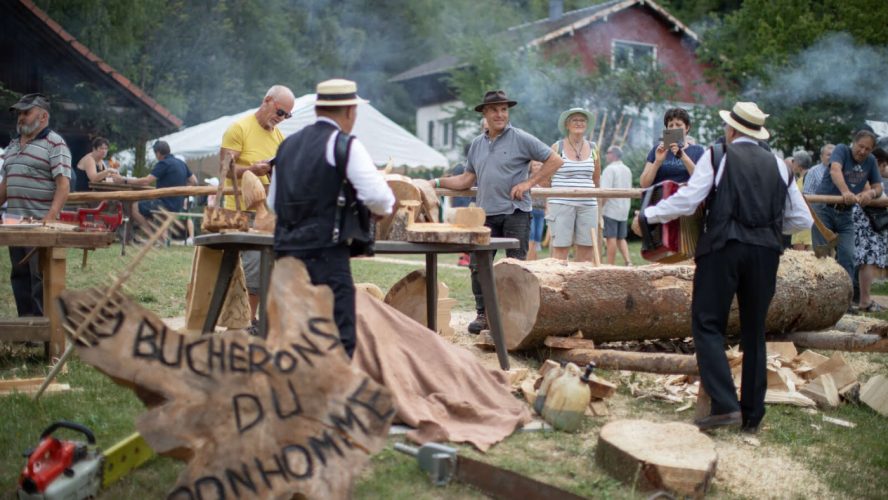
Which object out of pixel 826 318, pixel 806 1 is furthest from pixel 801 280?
pixel 806 1

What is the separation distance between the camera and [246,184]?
633 centimetres

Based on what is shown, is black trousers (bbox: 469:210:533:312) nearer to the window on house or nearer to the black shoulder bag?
the black shoulder bag

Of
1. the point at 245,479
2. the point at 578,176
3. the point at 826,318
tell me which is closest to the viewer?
the point at 245,479

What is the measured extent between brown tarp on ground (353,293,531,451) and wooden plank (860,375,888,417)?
2.68 meters

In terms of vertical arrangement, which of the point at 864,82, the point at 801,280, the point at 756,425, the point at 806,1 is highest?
the point at 806,1

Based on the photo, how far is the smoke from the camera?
1953 centimetres

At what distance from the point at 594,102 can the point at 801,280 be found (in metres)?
17.4

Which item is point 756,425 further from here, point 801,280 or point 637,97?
point 637,97

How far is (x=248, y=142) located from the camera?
7.41m

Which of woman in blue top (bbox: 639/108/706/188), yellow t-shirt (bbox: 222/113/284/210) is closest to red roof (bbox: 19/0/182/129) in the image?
yellow t-shirt (bbox: 222/113/284/210)

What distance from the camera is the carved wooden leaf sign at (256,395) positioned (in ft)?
13.2

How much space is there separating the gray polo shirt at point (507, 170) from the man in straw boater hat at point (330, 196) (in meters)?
2.92

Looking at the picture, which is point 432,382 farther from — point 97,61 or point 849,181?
point 97,61

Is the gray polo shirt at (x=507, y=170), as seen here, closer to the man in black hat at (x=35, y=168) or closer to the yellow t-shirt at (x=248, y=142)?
the yellow t-shirt at (x=248, y=142)
